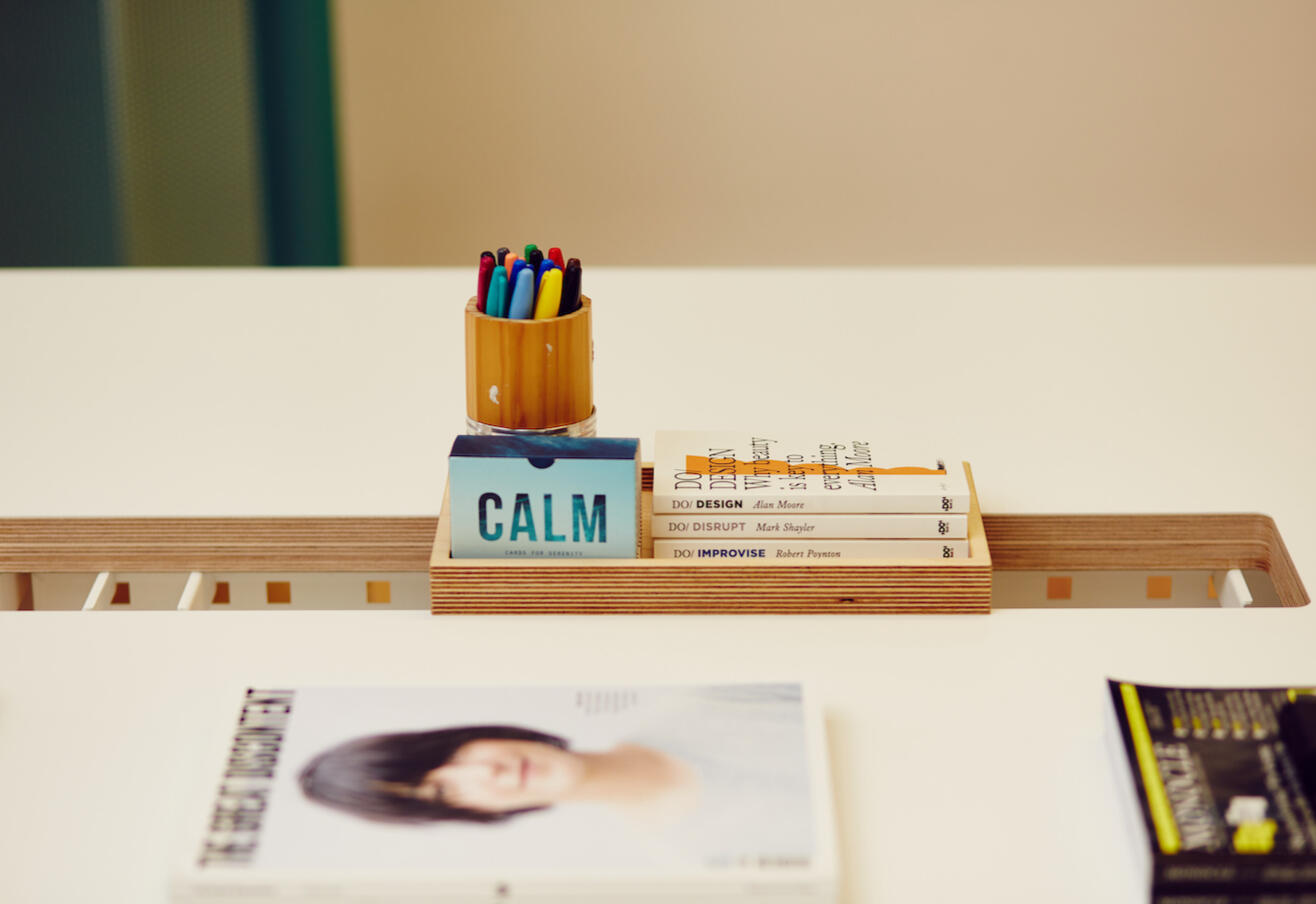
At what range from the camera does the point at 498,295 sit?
40.8 inches

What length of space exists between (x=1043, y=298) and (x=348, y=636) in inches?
35.8

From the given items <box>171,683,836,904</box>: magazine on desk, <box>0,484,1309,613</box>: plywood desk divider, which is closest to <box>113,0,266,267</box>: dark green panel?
<box>0,484,1309,613</box>: plywood desk divider

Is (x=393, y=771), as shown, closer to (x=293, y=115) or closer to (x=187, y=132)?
(x=187, y=132)

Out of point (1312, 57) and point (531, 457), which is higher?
point (1312, 57)

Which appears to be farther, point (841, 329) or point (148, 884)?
point (841, 329)

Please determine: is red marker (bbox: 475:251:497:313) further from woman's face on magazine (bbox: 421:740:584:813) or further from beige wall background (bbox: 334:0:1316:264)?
beige wall background (bbox: 334:0:1316:264)

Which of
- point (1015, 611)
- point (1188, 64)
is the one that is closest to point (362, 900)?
point (1015, 611)

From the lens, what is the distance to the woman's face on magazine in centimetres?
78

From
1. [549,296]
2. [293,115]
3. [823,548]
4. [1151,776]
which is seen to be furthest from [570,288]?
[293,115]

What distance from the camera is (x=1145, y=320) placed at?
1.50 metres

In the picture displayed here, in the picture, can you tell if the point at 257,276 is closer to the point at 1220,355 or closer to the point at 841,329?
the point at 841,329

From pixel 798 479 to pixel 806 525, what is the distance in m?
0.04

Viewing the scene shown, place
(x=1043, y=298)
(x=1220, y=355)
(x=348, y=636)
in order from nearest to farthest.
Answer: (x=348, y=636) < (x=1220, y=355) < (x=1043, y=298)

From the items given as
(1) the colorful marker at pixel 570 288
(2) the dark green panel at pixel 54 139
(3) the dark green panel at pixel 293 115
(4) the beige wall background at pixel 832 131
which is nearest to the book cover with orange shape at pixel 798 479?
(1) the colorful marker at pixel 570 288
